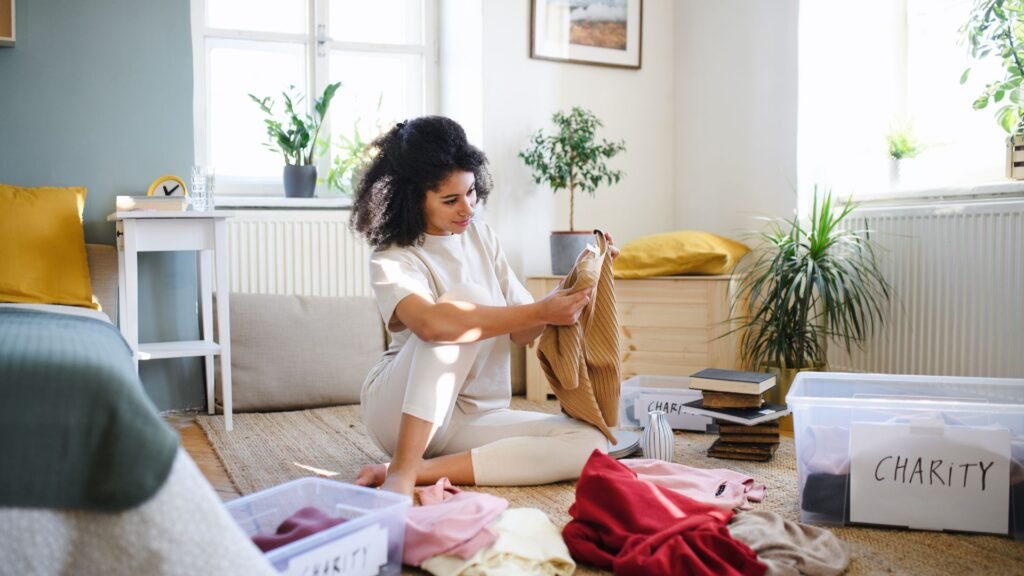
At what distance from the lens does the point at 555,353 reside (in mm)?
2168

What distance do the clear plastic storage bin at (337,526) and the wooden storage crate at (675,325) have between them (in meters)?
1.91

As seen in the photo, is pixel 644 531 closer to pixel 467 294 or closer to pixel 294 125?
pixel 467 294

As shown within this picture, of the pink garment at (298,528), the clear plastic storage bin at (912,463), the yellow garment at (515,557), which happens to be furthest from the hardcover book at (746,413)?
the pink garment at (298,528)

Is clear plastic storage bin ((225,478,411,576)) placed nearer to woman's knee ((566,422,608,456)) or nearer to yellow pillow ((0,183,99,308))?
woman's knee ((566,422,608,456))

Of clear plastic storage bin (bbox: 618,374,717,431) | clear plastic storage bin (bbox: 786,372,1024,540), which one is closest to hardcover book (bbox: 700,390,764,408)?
clear plastic storage bin (bbox: 618,374,717,431)

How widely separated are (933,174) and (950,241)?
39cm

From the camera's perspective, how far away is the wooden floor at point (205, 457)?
225 centimetres

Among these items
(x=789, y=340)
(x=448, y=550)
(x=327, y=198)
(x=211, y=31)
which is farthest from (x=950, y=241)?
(x=211, y=31)

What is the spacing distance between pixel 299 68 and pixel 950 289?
2.67 metres

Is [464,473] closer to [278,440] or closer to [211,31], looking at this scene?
[278,440]

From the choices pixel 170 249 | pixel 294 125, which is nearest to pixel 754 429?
pixel 170 249

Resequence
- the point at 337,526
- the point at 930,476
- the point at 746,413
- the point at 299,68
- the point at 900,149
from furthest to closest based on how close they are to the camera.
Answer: the point at 299,68 < the point at 900,149 < the point at 746,413 < the point at 930,476 < the point at 337,526

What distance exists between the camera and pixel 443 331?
1.99m

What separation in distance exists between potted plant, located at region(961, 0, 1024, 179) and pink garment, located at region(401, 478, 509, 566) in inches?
77.8
